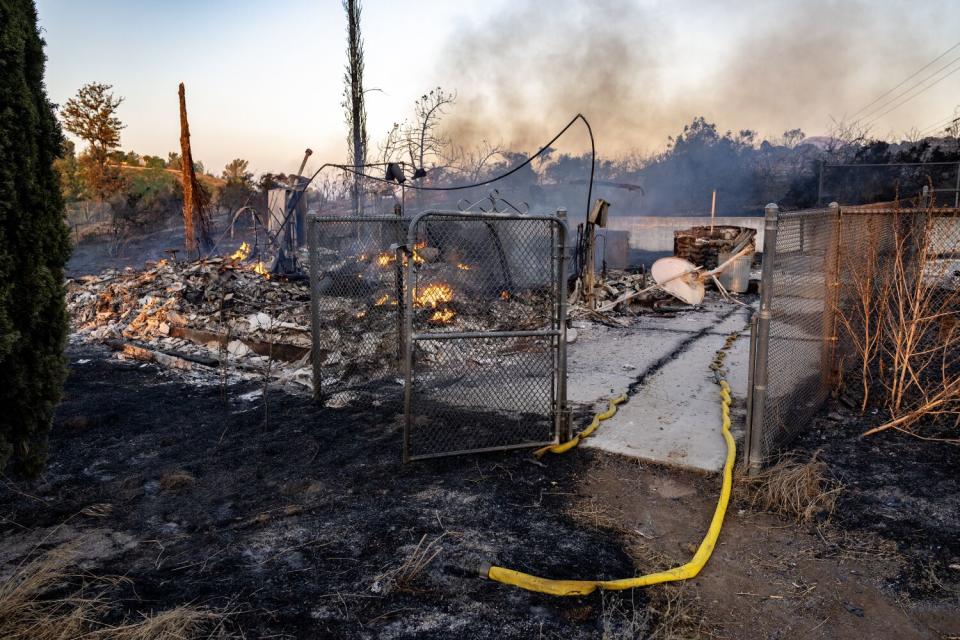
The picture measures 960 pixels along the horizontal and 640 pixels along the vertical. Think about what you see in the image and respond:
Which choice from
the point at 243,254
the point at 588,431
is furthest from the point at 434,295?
the point at 243,254

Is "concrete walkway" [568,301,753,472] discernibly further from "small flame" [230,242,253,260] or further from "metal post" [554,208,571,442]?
"small flame" [230,242,253,260]

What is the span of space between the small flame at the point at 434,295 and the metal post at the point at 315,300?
3.24 ft

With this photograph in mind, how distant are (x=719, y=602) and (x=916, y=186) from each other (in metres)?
24.0

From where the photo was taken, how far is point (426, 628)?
9.08 feet

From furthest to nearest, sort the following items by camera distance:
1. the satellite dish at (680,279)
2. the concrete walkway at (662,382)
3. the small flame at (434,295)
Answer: the satellite dish at (680,279) < the small flame at (434,295) < the concrete walkway at (662,382)

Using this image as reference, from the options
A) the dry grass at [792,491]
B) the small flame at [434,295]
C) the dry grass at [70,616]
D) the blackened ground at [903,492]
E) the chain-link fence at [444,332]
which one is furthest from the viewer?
the small flame at [434,295]

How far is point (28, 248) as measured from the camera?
318cm

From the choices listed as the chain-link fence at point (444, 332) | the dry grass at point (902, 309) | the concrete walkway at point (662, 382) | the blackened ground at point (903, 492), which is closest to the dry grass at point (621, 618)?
the blackened ground at point (903, 492)

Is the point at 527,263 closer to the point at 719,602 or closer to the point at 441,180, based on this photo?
the point at 719,602

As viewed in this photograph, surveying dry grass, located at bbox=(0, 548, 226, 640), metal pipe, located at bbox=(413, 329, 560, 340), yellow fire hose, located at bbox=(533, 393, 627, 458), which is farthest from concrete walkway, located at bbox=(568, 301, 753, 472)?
dry grass, located at bbox=(0, 548, 226, 640)

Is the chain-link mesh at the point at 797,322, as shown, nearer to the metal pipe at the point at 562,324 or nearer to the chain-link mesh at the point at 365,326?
the metal pipe at the point at 562,324

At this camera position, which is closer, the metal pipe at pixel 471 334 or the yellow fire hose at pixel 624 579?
→ the yellow fire hose at pixel 624 579

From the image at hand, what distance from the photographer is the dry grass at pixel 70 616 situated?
2512 mm

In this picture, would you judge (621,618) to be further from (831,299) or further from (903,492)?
(831,299)
